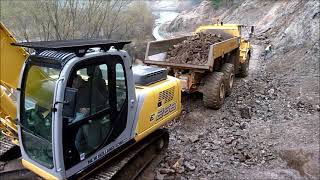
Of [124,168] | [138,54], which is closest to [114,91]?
[124,168]

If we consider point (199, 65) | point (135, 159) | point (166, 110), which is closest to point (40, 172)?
point (135, 159)

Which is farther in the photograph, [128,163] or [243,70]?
[243,70]

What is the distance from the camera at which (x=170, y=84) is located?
235 inches

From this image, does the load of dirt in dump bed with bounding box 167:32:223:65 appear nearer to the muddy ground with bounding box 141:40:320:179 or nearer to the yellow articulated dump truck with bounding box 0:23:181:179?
the muddy ground with bounding box 141:40:320:179

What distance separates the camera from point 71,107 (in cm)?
369

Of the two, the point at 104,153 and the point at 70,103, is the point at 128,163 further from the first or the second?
the point at 70,103

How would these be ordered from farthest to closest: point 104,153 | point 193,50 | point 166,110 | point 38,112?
1. point 193,50
2. point 166,110
3. point 104,153
4. point 38,112

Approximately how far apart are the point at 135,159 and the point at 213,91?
3.41 meters

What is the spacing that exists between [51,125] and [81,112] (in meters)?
0.38

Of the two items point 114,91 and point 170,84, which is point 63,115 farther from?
point 170,84

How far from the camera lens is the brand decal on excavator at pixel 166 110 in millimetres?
5700

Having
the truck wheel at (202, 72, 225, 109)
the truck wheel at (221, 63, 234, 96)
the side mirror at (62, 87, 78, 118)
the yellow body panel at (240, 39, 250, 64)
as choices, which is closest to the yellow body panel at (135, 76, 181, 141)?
the side mirror at (62, 87, 78, 118)

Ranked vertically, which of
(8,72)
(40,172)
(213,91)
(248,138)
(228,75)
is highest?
(8,72)

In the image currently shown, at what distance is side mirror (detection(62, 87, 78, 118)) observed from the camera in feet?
12.0
